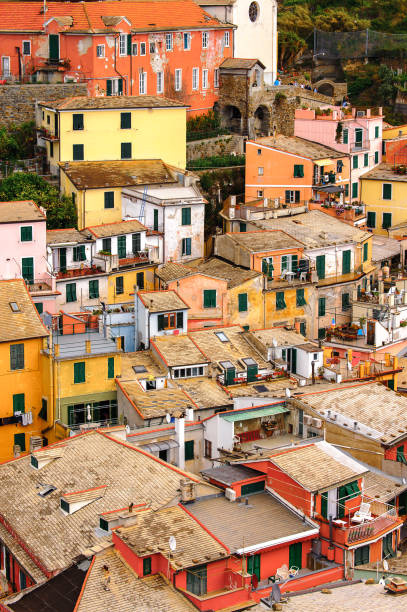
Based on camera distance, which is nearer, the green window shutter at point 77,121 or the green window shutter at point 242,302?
the green window shutter at point 242,302

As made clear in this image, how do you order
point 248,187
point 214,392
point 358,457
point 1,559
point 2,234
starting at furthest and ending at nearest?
point 248,187 → point 2,234 → point 214,392 → point 358,457 → point 1,559

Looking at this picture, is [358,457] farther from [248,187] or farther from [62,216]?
[248,187]

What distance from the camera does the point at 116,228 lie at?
63.9m

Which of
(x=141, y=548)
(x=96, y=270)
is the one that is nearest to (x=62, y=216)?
(x=96, y=270)

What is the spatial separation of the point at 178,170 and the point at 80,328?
16.5 metres

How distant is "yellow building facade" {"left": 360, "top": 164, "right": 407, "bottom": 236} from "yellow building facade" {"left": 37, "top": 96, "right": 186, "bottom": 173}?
38.4 feet

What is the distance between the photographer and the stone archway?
82625 millimetres

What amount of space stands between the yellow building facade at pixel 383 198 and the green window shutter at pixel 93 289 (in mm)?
20454

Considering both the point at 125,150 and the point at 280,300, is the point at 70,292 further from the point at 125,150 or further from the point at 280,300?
the point at 125,150

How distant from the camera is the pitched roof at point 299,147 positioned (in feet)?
244

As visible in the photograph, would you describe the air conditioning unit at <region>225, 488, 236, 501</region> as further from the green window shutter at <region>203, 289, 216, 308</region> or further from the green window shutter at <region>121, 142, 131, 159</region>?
the green window shutter at <region>121, 142, 131, 159</region>

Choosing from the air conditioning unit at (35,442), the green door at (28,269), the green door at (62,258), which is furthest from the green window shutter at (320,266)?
the air conditioning unit at (35,442)

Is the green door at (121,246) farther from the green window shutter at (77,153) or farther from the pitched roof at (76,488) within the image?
the pitched roof at (76,488)

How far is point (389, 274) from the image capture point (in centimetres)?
7094
